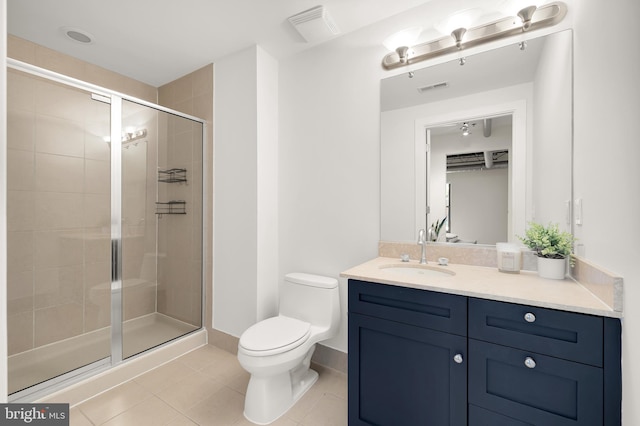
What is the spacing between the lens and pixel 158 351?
2.16m

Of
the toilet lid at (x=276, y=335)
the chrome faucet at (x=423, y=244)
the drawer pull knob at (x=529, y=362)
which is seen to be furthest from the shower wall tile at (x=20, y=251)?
the drawer pull knob at (x=529, y=362)

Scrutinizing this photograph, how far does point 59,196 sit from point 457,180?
2.83 m

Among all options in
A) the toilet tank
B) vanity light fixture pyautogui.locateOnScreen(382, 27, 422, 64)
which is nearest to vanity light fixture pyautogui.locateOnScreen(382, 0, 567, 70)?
vanity light fixture pyautogui.locateOnScreen(382, 27, 422, 64)

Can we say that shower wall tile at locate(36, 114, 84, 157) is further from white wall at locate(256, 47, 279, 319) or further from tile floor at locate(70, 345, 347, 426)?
tile floor at locate(70, 345, 347, 426)

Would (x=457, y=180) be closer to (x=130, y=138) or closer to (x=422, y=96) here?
(x=422, y=96)

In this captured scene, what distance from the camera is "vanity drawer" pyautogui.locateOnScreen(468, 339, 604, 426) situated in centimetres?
91

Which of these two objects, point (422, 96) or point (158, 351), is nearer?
point (422, 96)

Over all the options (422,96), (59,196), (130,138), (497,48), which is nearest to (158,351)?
(59,196)

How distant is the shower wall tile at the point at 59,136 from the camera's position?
6.59 feet

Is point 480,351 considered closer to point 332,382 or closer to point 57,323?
point 332,382

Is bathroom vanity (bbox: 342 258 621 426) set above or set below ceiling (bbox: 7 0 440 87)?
below

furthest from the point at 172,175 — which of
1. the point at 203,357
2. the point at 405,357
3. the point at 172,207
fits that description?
the point at 405,357

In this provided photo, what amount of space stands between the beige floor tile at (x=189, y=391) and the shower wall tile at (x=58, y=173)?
5.40 ft

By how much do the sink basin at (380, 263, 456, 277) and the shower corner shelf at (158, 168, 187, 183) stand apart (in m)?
1.96
